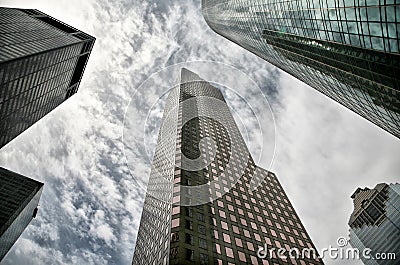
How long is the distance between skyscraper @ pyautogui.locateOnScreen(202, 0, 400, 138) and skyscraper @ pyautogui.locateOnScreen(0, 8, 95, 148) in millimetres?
57398

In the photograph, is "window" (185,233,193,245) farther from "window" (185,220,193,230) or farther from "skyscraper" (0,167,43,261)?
"skyscraper" (0,167,43,261)

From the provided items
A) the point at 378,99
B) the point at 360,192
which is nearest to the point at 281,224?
the point at 378,99

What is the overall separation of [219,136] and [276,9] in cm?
4807

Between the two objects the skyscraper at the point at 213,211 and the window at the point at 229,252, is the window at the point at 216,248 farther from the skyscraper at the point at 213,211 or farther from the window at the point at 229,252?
the window at the point at 229,252

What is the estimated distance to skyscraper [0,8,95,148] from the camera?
71.4 metres

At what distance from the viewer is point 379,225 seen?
14325cm

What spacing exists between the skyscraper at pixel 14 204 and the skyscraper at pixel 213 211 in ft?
246

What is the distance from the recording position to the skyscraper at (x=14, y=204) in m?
116

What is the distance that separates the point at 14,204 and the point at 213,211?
342ft

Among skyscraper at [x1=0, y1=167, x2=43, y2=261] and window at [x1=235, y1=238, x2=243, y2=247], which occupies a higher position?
skyscraper at [x1=0, y1=167, x2=43, y2=261]

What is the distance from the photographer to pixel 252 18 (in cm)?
7725

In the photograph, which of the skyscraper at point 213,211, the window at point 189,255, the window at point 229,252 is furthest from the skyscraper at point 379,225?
the window at point 189,255

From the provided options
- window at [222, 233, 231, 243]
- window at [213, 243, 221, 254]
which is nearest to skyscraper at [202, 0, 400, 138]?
window at [222, 233, 231, 243]

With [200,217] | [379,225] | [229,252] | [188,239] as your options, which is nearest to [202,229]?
[200,217]
